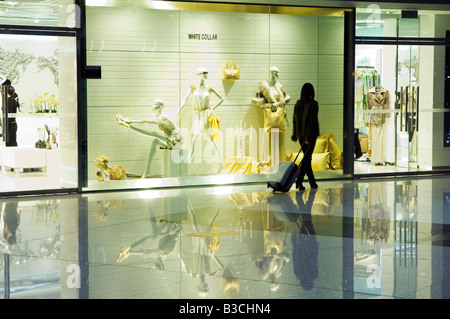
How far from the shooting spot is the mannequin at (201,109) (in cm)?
1179

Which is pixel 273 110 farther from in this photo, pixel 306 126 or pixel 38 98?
pixel 38 98

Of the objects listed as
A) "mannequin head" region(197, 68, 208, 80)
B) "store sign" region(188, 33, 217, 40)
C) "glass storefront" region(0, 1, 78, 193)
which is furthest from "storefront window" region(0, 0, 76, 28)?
"mannequin head" region(197, 68, 208, 80)

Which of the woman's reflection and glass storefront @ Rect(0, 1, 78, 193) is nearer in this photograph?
the woman's reflection

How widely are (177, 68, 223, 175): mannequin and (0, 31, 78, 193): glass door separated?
1860 mm

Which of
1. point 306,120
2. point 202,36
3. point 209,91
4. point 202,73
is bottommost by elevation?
point 306,120

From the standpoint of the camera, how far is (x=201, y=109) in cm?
1186

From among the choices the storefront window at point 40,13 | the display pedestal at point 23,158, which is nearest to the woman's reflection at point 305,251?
the display pedestal at point 23,158

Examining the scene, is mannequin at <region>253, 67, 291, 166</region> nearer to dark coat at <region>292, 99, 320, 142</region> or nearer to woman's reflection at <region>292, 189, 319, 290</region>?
dark coat at <region>292, 99, 320, 142</region>

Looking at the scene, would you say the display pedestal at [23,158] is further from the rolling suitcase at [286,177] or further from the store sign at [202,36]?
the rolling suitcase at [286,177]

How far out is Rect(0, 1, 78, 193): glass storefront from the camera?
1045 centimetres

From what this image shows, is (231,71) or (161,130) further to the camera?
(231,71)

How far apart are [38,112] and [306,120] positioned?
13.1ft

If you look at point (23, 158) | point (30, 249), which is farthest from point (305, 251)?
point (23, 158)
